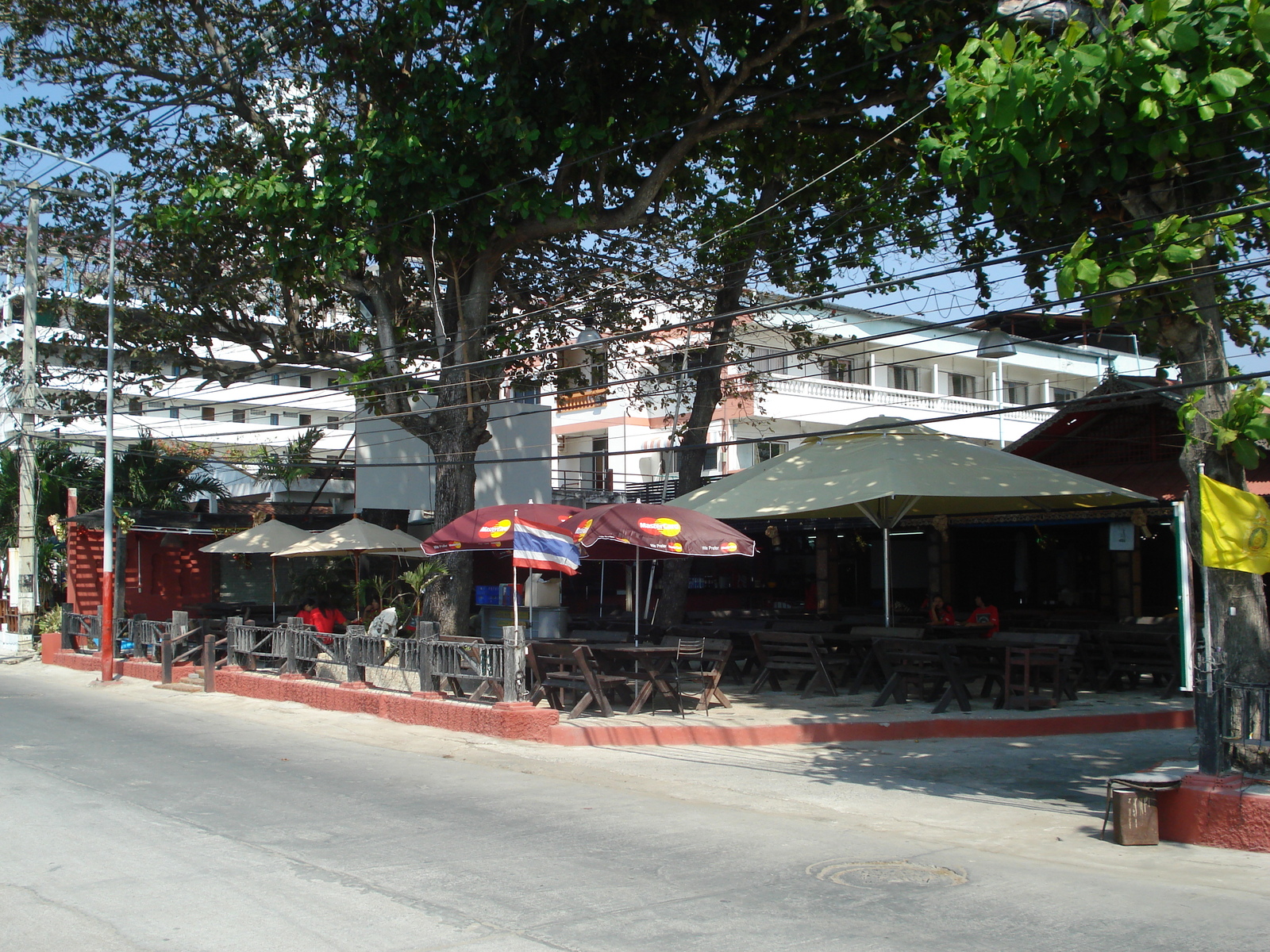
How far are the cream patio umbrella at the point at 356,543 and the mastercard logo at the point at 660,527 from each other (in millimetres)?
6040

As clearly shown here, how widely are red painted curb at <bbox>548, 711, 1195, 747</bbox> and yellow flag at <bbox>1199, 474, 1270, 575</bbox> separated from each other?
4879 millimetres

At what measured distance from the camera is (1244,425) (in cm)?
832

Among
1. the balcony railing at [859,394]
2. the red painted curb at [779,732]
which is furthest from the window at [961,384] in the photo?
the red painted curb at [779,732]

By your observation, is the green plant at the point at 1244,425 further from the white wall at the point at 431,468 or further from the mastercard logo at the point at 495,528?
the white wall at the point at 431,468

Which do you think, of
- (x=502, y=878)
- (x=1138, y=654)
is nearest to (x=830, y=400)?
(x=1138, y=654)

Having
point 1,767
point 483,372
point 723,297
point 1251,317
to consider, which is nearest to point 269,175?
point 483,372

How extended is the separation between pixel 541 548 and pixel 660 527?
1548 millimetres

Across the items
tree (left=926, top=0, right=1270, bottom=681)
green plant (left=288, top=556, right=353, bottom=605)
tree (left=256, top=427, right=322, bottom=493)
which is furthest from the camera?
tree (left=256, top=427, right=322, bottom=493)

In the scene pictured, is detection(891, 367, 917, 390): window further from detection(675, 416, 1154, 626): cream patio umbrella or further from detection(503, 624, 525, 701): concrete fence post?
detection(503, 624, 525, 701): concrete fence post

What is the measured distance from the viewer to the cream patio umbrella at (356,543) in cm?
1870

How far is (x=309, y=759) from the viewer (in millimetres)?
11422

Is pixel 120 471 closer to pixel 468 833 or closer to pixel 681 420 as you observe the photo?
pixel 681 420

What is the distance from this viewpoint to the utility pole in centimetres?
2323

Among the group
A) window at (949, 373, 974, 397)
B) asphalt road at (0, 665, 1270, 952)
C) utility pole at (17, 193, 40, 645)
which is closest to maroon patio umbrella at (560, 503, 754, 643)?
asphalt road at (0, 665, 1270, 952)
